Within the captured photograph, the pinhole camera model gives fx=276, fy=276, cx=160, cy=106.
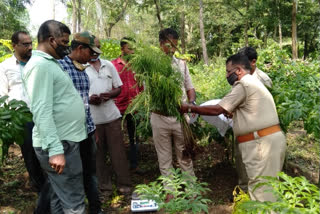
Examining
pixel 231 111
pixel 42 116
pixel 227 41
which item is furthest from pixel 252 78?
pixel 227 41

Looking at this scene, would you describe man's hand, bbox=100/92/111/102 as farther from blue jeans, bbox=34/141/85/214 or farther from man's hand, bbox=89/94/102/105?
blue jeans, bbox=34/141/85/214

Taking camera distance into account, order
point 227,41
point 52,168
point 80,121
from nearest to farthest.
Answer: point 52,168 → point 80,121 → point 227,41

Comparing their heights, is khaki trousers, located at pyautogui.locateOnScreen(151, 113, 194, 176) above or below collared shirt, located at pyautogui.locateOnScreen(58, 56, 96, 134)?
below

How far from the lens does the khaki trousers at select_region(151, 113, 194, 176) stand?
2910 millimetres

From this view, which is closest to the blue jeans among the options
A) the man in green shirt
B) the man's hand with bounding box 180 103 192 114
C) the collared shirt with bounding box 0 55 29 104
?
the man in green shirt

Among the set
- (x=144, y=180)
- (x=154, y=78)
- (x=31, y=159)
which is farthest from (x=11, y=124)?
(x=144, y=180)

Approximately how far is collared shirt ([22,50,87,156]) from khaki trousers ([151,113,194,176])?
1032 millimetres

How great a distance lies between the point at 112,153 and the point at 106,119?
0.44 m

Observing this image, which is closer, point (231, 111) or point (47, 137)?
point (47, 137)

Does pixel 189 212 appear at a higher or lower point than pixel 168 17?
lower

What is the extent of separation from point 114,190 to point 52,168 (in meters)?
1.51

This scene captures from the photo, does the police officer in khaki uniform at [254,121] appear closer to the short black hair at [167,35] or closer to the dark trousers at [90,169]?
the short black hair at [167,35]

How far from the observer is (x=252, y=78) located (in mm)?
2445

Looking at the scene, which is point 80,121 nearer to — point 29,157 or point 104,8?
point 29,157
